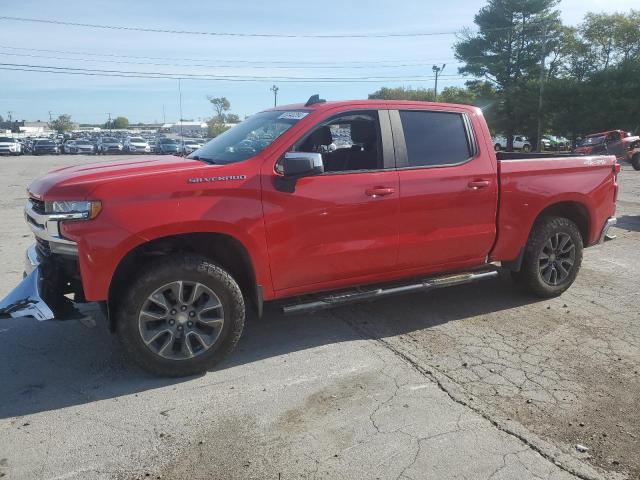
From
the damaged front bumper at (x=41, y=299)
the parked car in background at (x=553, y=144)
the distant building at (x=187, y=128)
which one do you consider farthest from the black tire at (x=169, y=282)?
the distant building at (x=187, y=128)

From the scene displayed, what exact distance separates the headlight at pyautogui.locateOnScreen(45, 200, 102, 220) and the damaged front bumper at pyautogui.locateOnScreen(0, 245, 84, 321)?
19.6 inches

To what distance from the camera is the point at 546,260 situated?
5.51 meters

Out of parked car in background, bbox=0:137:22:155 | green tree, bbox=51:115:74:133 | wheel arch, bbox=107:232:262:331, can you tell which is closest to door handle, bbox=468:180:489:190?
wheel arch, bbox=107:232:262:331

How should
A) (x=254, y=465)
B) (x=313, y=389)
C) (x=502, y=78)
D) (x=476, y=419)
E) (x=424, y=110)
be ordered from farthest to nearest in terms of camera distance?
1. (x=502, y=78)
2. (x=424, y=110)
3. (x=313, y=389)
4. (x=476, y=419)
5. (x=254, y=465)

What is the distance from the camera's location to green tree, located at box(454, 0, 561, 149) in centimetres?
4872

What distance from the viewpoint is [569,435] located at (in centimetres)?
319

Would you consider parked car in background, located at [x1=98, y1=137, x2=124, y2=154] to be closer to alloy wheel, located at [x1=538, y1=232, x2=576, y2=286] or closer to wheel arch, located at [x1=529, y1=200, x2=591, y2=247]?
wheel arch, located at [x1=529, y1=200, x2=591, y2=247]

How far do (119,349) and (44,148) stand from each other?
50.6m

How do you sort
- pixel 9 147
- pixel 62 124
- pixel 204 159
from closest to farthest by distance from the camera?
pixel 204 159
pixel 9 147
pixel 62 124

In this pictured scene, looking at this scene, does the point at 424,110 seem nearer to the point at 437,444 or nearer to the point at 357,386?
the point at 357,386

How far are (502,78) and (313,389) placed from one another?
52477mm

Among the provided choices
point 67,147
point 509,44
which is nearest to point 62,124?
point 67,147

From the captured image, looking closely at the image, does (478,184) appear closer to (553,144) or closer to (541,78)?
(541,78)

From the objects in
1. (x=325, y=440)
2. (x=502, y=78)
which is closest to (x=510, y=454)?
(x=325, y=440)
